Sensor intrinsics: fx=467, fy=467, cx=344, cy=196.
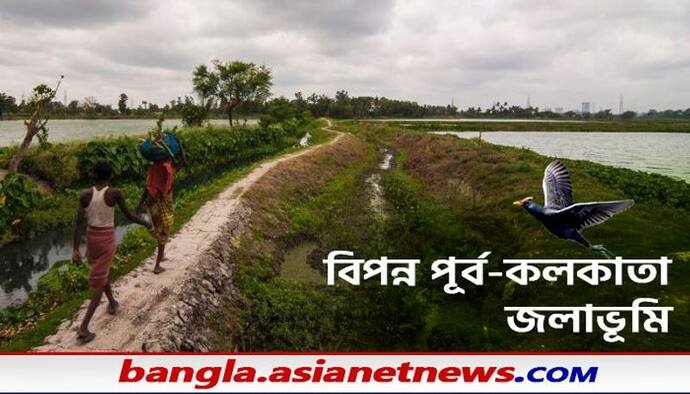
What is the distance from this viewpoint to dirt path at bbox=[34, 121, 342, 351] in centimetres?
611

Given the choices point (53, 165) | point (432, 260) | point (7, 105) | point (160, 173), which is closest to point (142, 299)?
point (160, 173)

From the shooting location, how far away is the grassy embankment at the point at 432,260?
743cm

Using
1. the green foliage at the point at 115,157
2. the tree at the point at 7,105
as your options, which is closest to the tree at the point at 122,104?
the tree at the point at 7,105

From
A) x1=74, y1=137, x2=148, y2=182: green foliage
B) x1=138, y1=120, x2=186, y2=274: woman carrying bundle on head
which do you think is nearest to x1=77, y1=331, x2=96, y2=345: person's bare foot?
x1=138, y1=120, x2=186, y2=274: woman carrying bundle on head

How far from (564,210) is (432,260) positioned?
5.44m

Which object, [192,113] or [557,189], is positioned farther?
[192,113]

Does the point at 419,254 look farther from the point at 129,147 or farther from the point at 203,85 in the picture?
the point at 203,85

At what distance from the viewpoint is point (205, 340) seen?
23.4 ft

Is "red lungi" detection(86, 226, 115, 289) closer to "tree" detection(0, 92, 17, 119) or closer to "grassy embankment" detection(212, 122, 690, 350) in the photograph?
"grassy embankment" detection(212, 122, 690, 350)

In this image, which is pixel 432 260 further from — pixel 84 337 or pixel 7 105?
pixel 7 105

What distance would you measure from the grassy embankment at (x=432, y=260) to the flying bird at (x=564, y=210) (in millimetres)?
2461

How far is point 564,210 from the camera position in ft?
15.4

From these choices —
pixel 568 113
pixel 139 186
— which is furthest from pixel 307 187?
pixel 568 113

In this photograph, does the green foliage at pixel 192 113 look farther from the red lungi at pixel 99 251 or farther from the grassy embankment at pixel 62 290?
the red lungi at pixel 99 251
